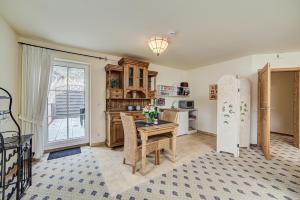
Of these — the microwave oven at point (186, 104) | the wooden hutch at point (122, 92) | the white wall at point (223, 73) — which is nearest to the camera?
the wooden hutch at point (122, 92)

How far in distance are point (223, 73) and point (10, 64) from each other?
5374 mm

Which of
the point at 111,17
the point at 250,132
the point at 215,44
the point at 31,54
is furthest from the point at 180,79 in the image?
the point at 31,54

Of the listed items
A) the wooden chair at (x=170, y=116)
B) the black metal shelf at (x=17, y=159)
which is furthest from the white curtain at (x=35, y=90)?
the wooden chair at (x=170, y=116)

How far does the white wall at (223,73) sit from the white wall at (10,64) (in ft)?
17.2

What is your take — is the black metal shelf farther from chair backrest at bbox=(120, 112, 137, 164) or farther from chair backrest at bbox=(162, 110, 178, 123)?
chair backrest at bbox=(162, 110, 178, 123)

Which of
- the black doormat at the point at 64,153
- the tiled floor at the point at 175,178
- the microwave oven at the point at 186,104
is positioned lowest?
the tiled floor at the point at 175,178

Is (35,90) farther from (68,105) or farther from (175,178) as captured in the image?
(175,178)

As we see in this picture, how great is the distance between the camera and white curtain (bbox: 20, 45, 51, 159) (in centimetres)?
277

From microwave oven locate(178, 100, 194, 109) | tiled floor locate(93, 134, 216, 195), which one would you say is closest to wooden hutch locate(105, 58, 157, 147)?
tiled floor locate(93, 134, 216, 195)

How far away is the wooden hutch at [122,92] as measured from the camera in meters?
3.59

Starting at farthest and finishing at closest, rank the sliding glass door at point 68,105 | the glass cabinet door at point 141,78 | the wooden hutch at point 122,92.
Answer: the glass cabinet door at point 141,78, the wooden hutch at point 122,92, the sliding glass door at point 68,105

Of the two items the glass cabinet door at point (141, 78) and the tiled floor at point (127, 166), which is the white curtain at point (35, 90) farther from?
the glass cabinet door at point (141, 78)

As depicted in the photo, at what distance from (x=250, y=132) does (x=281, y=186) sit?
2089 mm

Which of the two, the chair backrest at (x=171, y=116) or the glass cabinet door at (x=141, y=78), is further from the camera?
the glass cabinet door at (x=141, y=78)
